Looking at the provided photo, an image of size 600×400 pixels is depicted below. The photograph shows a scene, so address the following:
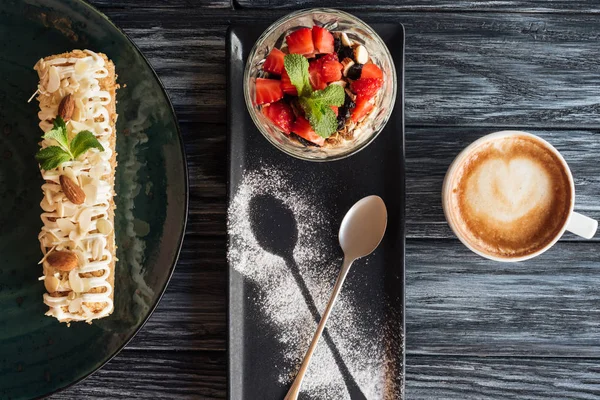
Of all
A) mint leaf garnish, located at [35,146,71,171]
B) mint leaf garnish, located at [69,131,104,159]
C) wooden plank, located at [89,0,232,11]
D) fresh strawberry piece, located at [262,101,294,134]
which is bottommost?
mint leaf garnish, located at [35,146,71,171]

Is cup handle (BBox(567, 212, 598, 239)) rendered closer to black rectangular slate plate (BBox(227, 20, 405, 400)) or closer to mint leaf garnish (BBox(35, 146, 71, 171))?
black rectangular slate plate (BBox(227, 20, 405, 400))

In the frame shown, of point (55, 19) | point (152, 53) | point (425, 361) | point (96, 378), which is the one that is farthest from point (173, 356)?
point (55, 19)

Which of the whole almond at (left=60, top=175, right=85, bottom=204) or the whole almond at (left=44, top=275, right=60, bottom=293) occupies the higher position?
the whole almond at (left=60, top=175, right=85, bottom=204)

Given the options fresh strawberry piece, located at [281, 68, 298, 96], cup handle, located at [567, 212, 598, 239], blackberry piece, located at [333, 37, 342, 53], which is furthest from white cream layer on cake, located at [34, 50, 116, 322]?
cup handle, located at [567, 212, 598, 239]

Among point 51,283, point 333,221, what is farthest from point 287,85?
point 51,283

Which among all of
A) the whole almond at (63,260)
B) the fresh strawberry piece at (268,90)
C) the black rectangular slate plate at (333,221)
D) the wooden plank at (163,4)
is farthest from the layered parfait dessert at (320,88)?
the whole almond at (63,260)

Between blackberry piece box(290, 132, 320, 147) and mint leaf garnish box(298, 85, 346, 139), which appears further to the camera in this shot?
blackberry piece box(290, 132, 320, 147)

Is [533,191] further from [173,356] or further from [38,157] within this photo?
[38,157]
